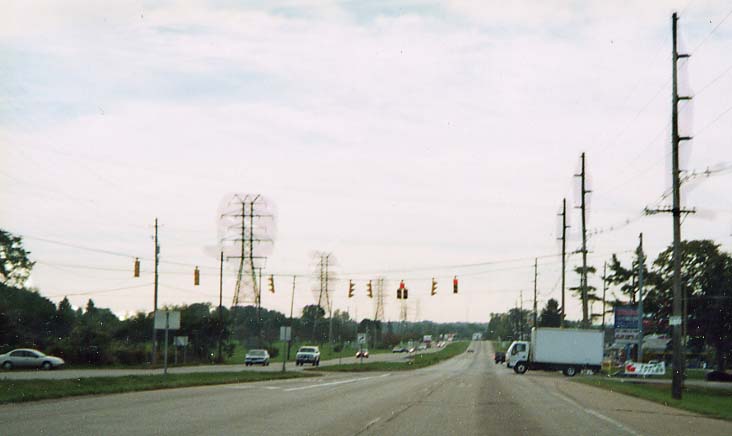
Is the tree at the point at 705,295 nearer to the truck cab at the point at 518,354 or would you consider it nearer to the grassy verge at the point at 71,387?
the truck cab at the point at 518,354

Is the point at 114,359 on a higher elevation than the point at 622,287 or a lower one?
lower

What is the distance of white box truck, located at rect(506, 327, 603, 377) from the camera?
6319 centimetres

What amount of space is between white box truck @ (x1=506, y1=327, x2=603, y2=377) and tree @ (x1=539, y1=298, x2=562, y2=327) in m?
119

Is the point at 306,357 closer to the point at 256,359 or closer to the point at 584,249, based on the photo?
the point at 256,359

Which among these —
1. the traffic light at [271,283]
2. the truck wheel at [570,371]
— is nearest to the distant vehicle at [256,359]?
the traffic light at [271,283]

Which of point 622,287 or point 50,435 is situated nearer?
point 50,435

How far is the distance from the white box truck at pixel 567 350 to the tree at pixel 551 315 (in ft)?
391

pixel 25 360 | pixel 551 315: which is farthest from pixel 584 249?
pixel 551 315

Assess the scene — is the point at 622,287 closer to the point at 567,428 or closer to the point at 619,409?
the point at 619,409

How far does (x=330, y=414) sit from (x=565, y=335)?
4605cm

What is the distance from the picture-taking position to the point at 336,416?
19438mm

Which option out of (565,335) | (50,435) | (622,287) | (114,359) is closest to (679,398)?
(50,435)

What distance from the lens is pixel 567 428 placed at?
1819cm

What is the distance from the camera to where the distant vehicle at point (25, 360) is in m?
57.4
